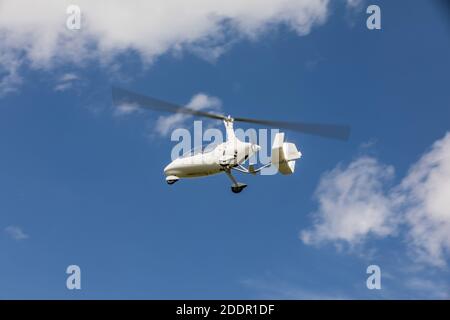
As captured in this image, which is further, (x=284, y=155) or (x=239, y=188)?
(x=239, y=188)

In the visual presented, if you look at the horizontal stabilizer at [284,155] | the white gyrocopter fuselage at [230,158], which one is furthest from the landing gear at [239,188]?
the horizontal stabilizer at [284,155]

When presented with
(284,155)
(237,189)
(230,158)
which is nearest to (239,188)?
(237,189)

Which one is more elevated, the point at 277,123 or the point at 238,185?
the point at 277,123

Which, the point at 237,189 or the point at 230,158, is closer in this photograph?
the point at 230,158

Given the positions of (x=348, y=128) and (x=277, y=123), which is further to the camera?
(x=277, y=123)

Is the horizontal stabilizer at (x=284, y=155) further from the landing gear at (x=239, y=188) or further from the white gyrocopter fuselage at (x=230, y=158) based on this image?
the landing gear at (x=239, y=188)

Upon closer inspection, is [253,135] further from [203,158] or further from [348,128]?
[348,128]

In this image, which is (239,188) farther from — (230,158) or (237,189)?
(230,158)

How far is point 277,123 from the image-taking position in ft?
147

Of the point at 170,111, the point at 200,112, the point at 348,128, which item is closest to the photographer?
the point at 348,128

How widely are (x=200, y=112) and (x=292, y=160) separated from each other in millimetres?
7843

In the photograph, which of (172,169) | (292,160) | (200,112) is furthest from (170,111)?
(292,160)

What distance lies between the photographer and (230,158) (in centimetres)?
4553

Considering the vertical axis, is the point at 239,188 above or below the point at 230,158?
below
